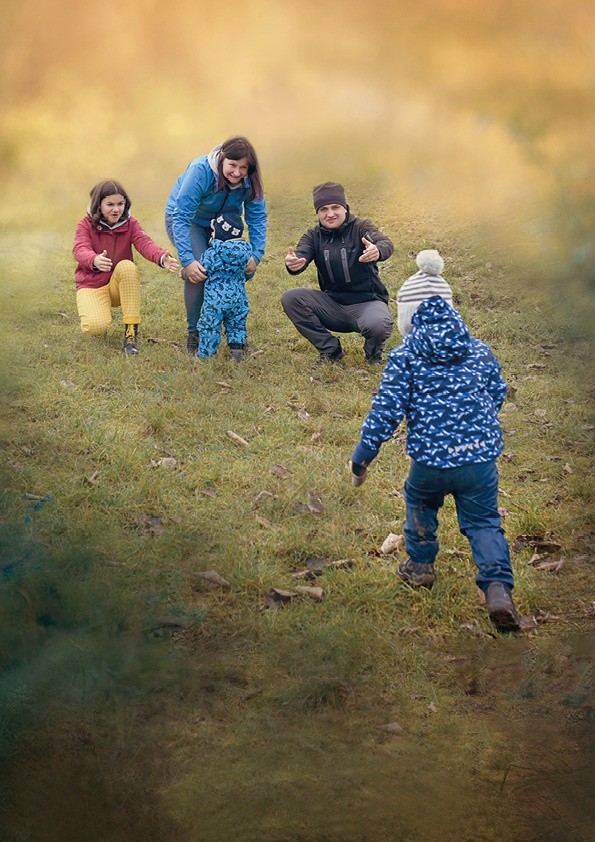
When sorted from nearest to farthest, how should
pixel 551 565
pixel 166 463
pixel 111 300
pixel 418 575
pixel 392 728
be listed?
pixel 392 728 → pixel 418 575 → pixel 551 565 → pixel 166 463 → pixel 111 300

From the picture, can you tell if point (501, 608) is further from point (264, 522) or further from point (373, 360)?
point (373, 360)

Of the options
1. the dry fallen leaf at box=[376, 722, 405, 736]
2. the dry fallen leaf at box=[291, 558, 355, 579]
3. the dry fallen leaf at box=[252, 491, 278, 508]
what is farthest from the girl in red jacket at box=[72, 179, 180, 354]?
the dry fallen leaf at box=[376, 722, 405, 736]

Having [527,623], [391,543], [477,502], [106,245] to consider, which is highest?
[106,245]

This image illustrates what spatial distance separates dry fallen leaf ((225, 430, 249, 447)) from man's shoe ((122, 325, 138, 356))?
3.61 ft

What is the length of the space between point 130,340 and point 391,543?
232 cm

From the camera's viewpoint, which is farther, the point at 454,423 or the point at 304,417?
the point at 304,417

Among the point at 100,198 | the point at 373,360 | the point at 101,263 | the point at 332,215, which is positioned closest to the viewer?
the point at 100,198

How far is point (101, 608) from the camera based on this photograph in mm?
1117

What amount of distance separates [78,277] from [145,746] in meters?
3.67

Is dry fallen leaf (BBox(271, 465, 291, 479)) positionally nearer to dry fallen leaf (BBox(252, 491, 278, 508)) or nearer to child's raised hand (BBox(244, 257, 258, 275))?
dry fallen leaf (BBox(252, 491, 278, 508))

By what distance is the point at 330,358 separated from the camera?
4707 millimetres

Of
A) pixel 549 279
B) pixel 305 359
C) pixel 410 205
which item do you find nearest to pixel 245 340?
pixel 305 359

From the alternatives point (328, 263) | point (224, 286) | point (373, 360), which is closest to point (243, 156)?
point (224, 286)

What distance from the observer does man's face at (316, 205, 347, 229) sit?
14.4 ft
